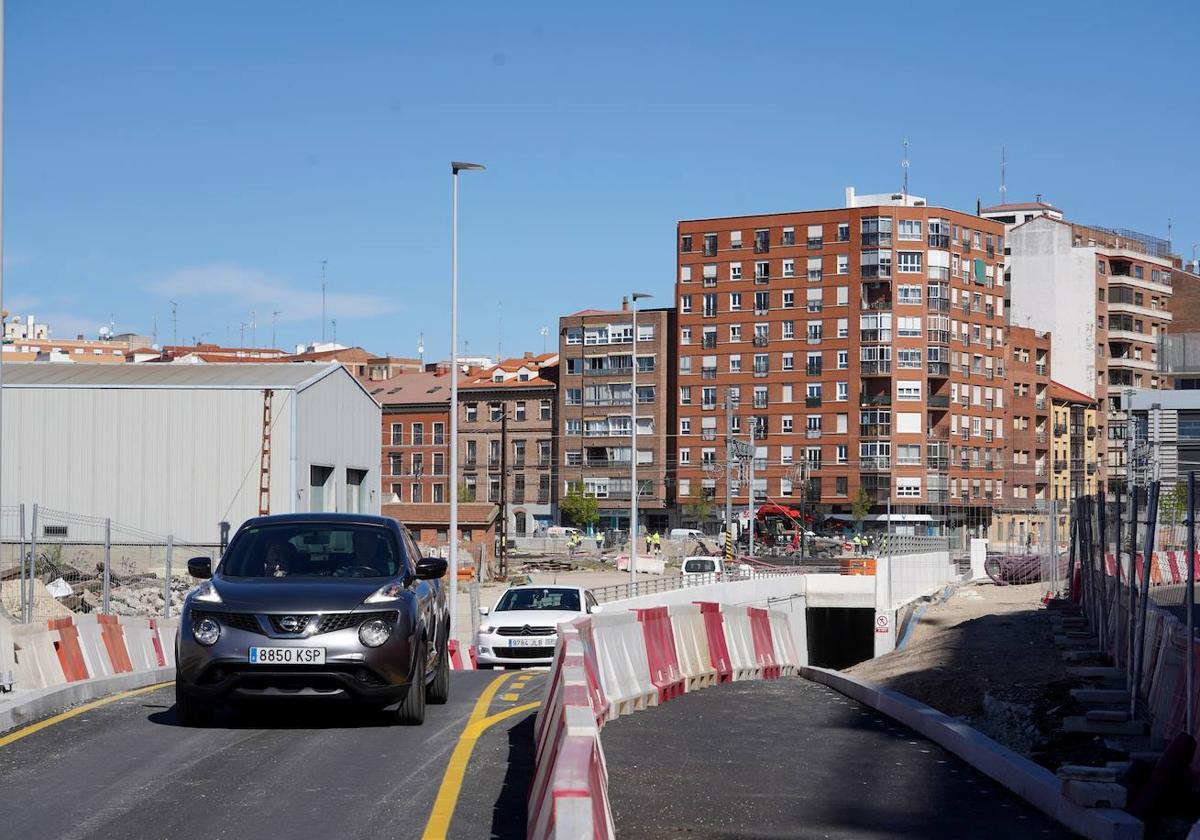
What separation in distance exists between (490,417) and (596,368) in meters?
10.3

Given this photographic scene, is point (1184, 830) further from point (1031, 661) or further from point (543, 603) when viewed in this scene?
point (543, 603)

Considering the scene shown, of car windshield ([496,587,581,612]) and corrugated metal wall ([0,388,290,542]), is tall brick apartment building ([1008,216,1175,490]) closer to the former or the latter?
corrugated metal wall ([0,388,290,542])

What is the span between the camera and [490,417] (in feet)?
442

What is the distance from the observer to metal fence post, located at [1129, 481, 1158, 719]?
41.4 ft

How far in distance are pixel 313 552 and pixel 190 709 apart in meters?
1.63

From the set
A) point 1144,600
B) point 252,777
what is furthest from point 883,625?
point 252,777

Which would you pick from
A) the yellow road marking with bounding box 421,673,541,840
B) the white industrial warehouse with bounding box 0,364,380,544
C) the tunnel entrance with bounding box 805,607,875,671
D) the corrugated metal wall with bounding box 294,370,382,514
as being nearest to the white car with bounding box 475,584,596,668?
the yellow road marking with bounding box 421,673,541,840

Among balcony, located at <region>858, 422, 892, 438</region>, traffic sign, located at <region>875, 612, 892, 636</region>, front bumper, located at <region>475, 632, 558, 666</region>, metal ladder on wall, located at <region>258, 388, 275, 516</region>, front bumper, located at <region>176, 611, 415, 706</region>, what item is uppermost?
balcony, located at <region>858, 422, 892, 438</region>

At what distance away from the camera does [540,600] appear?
2678cm

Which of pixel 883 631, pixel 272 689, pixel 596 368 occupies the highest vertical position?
pixel 596 368

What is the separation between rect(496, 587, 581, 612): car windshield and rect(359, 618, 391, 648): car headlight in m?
14.3

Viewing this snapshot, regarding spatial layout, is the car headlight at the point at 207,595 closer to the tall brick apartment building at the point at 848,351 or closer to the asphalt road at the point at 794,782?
the asphalt road at the point at 794,782

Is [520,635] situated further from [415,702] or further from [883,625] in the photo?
[883,625]

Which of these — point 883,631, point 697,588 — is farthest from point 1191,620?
point 883,631
